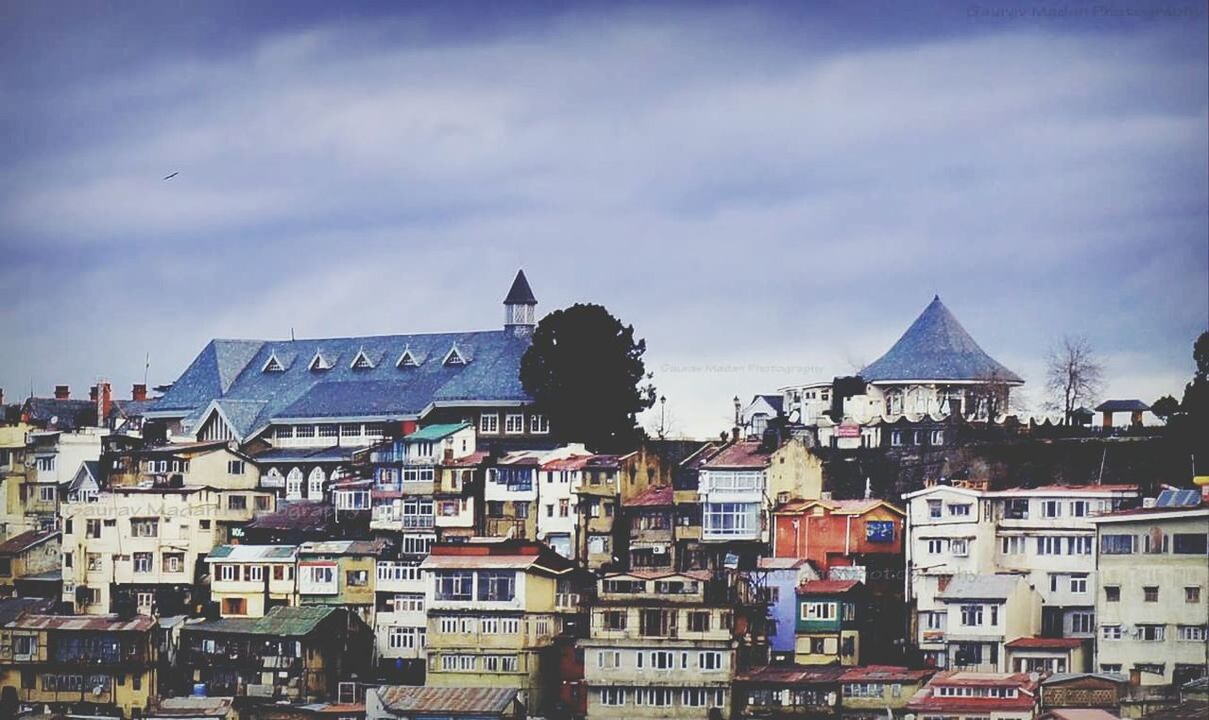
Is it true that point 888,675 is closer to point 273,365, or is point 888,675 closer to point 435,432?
point 435,432

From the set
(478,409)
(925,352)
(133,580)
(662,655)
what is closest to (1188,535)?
(662,655)

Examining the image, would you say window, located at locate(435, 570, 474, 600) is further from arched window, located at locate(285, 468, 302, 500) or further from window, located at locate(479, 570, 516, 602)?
arched window, located at locate(285, 468, 302, 500)

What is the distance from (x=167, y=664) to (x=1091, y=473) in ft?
53.7

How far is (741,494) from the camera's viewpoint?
134 ft

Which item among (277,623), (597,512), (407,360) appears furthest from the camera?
(407,360)

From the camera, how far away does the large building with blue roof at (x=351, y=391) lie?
46969 millimetres

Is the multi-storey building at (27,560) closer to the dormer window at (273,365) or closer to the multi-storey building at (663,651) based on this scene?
the dormer window at (273,365)

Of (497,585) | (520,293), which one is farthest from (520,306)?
(497,585)

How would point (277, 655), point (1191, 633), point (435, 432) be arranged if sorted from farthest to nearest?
point (435, 432) → point (277, 655) → point (1191, 633)

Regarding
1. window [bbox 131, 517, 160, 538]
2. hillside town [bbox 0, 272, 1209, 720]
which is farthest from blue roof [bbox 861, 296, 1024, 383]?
window [bbox 131, 517, 160, 538]

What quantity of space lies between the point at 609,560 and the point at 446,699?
549 cm

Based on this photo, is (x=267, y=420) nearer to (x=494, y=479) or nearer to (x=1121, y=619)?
(x=494, y=479)

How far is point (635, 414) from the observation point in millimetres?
45344

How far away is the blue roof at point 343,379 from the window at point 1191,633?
49.0 ft
